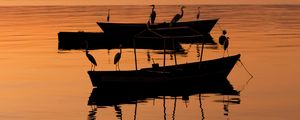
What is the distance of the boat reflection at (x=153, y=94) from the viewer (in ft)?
115

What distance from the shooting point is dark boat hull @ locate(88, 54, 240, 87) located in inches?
1474

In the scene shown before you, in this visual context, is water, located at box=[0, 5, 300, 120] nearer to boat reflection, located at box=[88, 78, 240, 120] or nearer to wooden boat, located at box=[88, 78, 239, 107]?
boat reflection, located at box=[88, 78, 240, 120]

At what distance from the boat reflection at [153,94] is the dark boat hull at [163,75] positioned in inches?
10.5

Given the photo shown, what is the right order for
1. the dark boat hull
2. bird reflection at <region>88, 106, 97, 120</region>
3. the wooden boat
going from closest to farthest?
bird reflection at <region>88, 106, 97, 120</region> → the wooden boat → the dark boat hull

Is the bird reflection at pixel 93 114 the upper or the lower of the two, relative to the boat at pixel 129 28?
lower

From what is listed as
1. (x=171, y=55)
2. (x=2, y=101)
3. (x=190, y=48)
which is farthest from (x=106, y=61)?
(x=2, y=101)

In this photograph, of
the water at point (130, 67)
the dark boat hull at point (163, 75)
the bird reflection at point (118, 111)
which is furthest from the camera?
the dark boat hull at point (163, 75)

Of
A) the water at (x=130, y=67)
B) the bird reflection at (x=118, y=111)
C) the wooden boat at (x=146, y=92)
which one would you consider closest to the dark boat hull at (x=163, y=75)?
the wooden boat at (x=146, y=92)

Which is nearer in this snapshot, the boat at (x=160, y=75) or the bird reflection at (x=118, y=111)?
the bird reflection at (x=118, y=111)

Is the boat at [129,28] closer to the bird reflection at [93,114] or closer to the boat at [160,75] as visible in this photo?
the boat at [160,75]

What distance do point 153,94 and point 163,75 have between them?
130 centimetres

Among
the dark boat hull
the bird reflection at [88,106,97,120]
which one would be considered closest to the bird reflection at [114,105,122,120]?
the bird reflection at [88,106,97,120]

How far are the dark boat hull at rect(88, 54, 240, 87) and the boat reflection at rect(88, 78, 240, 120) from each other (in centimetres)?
27

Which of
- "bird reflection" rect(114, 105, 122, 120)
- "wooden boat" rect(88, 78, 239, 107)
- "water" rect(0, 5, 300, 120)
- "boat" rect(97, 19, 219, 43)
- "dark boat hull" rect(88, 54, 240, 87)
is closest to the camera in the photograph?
"bird reflection" rect(114, 105, 122, 120)
